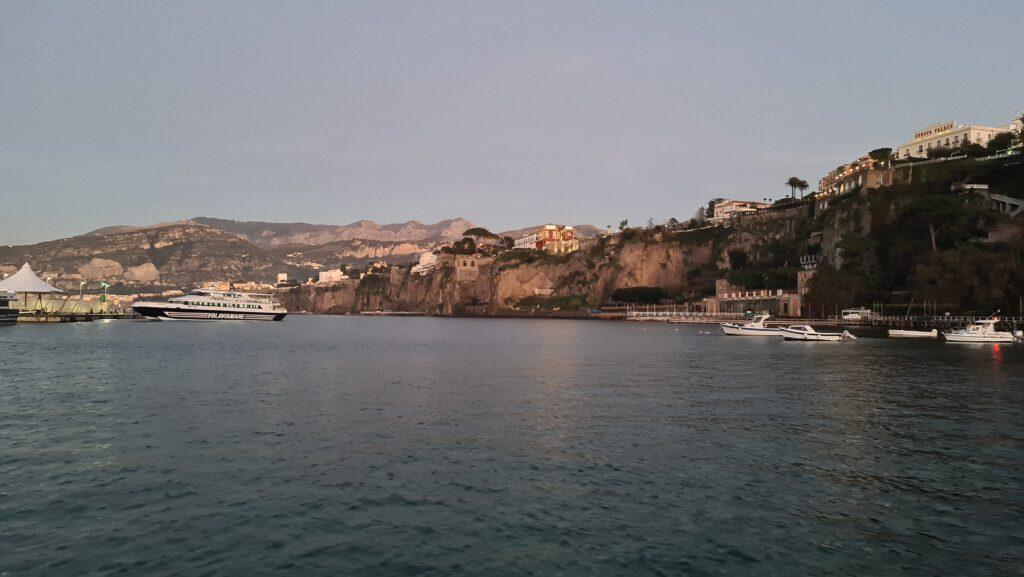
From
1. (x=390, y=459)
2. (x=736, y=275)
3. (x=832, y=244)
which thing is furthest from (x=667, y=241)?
(x=390, y=459)

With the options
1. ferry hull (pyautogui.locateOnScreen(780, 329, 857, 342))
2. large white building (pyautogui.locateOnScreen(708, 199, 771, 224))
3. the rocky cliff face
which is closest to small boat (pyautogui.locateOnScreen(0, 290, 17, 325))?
ferry hull (pyautogui.locateOnScreen(780, 329, 857, 342))

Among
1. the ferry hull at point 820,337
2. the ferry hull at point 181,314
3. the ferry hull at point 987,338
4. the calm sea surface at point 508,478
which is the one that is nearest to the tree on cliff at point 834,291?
the ferry hull at point 820,337

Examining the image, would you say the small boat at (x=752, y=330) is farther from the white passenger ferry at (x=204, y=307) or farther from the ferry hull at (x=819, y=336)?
the white passenger ferry at (x=204, y=307)

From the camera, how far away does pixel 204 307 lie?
122188 mm

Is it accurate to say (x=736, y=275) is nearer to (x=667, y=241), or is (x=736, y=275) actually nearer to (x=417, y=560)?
(x=667, y=241)

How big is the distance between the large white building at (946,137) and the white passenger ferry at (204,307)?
14202 centimetres

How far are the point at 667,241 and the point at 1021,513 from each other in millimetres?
159663

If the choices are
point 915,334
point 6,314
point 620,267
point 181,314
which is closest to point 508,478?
point 915,334

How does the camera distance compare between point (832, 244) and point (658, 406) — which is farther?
point (832, 244)

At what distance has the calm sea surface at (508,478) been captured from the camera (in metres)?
10.6

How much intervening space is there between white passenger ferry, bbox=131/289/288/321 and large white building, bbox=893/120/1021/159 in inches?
5591

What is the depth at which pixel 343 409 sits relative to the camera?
985 inches

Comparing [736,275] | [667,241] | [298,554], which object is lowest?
[298,554]

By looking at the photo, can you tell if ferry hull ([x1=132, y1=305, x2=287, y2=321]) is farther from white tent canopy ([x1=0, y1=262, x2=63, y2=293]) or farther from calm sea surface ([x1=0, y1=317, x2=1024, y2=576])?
calm sea surface ([x1=0, y1=317, x2=1024, y2=576])
